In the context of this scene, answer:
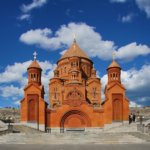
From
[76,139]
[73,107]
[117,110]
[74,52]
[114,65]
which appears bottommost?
[76,139]

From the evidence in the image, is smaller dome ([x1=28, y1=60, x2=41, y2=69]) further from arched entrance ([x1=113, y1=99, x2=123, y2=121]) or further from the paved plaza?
the paved plaza

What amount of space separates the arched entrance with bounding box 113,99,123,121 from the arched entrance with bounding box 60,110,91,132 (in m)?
4.06

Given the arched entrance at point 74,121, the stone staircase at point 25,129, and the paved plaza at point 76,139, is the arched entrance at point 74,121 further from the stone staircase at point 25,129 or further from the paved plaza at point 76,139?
the paved plaza at point 76,139

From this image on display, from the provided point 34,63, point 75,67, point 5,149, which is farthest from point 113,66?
point 5,149

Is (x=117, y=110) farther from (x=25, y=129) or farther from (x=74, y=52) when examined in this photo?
(x=74, y=52)

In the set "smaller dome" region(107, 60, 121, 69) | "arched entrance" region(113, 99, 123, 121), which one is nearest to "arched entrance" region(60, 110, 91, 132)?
"arched entrance" region(113, 99, 123, 121)

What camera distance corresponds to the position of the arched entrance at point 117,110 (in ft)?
162

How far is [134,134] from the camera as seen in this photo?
114 feet

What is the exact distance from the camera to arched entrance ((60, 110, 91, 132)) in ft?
167

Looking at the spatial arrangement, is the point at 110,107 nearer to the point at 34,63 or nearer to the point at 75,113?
the point at 75,113

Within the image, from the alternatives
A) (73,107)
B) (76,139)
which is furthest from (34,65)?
(76,139)

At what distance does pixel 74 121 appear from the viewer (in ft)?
169

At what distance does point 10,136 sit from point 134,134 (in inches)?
484

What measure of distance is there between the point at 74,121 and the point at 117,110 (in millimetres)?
6637
